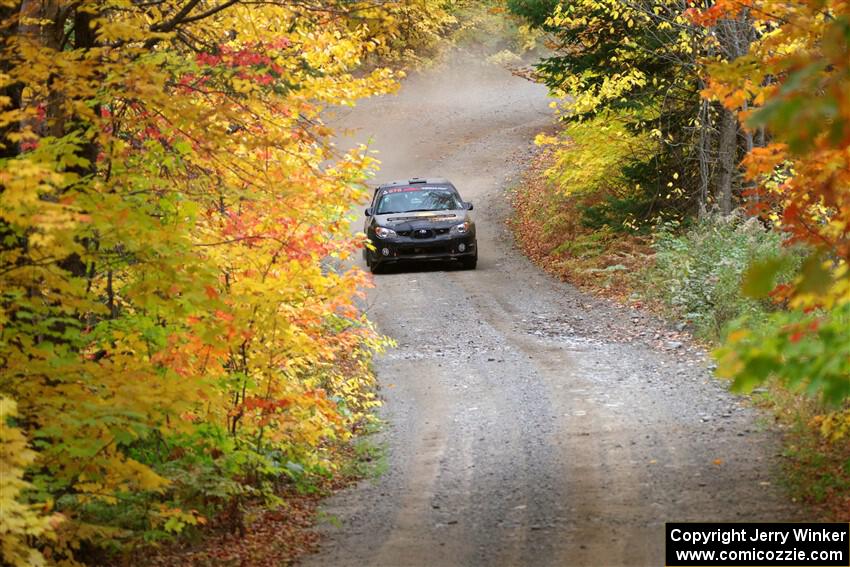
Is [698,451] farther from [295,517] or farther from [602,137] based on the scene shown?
[602,137]

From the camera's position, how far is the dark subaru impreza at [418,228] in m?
20.1

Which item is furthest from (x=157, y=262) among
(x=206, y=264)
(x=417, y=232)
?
(x=417, y=232)

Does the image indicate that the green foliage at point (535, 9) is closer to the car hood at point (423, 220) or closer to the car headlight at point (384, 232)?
the car hood at point (423, 220)

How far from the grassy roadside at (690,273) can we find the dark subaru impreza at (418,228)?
225 centimetres

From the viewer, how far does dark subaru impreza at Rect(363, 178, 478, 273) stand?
20.1 metres

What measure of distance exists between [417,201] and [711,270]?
7.37m

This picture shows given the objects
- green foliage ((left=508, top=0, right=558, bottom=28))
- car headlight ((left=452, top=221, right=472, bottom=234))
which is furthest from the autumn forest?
green foliage ((left=508, top=0, right=558, bottom=28))

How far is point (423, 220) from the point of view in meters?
20.1

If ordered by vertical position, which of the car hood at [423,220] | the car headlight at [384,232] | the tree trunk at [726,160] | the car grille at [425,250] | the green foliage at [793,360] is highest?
the green foliage at [793,360]

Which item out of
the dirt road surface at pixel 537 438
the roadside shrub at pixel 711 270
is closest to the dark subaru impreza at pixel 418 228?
the dirt road surface at pixel 537 438

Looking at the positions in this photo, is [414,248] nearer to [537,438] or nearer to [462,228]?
[462,228]

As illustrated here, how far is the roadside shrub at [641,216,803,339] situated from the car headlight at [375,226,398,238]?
5314 mm

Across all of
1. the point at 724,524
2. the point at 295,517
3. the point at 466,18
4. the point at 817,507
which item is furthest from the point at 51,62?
the point at 466,18

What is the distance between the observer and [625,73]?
730 inches
